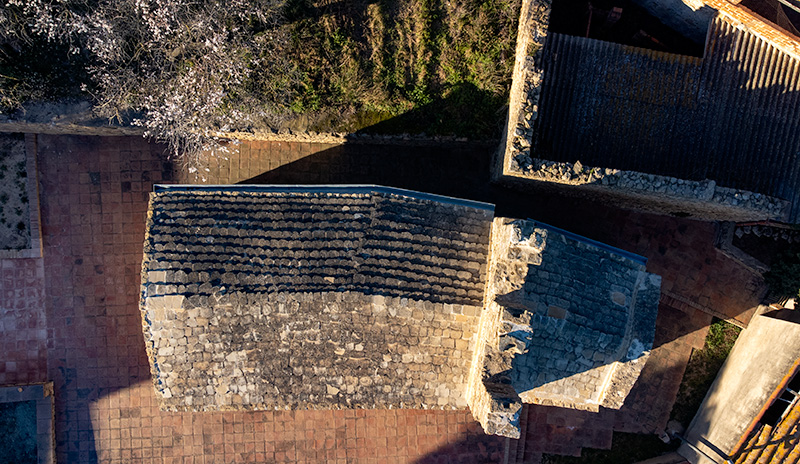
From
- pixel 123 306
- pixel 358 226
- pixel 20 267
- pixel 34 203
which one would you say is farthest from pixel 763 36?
pixel 20 267

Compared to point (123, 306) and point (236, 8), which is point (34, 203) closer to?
point (123, 306)

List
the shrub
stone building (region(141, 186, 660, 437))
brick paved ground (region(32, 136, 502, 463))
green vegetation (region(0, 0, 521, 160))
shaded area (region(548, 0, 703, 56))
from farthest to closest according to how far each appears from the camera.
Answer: brick paved ground (region(32, 136, 502, 463))
shaded area (region(548, 0, 703, 56))
green vegetation (region(0, 0, 521, 160))
the shrub
stone building (region(141, 186, 660, 437))

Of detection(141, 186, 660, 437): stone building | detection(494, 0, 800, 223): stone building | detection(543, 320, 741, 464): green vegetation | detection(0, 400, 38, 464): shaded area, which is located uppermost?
detection(494, 0, 800, 223): stone building

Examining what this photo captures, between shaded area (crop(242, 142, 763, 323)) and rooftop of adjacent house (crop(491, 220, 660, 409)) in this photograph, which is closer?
rooftop of adjacent house (crop(491, 220, 660, 409))

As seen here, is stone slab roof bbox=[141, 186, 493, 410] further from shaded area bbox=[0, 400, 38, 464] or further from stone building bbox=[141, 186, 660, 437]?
shaded area bbox=[0, 400, 38, 464]

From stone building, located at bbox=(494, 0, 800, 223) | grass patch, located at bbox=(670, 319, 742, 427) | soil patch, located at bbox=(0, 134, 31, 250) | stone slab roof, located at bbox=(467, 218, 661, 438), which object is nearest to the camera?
stone slab roof, located at bbox=(467, 218, 661, 438)

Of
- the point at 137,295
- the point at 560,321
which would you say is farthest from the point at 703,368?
the point at 137,295

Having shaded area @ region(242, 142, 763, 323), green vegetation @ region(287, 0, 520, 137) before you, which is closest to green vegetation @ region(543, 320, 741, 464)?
shaded area @ region(242, 142, 763, 323)
